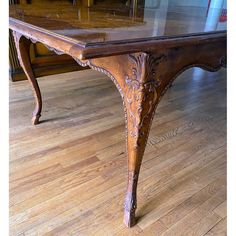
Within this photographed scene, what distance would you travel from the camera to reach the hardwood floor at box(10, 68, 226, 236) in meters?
0.94

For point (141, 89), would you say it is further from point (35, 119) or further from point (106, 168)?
point (35, 119)

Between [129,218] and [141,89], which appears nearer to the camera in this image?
[141,89]

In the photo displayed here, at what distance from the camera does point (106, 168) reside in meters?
1.21

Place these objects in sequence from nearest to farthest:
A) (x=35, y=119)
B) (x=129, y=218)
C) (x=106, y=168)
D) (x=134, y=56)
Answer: (x=134, y=56)
(x=129, y=218)
(x=106, y=168)
(x=35, y=119)

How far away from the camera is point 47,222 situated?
0.92m

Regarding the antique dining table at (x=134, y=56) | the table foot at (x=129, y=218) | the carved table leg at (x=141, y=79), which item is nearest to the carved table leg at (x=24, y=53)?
the antique dining table at (x=134, y=56)

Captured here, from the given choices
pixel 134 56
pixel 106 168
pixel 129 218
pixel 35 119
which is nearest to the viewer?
pixel 134 56

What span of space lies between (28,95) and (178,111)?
1.20 m

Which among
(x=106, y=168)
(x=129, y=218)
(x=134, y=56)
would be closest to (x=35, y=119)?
(x=106, y=168)

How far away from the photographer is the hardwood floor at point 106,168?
94cm

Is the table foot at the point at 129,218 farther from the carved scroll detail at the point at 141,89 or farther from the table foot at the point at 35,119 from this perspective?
the table foot at the point at 35,119

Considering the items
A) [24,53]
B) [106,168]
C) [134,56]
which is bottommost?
[106,168]

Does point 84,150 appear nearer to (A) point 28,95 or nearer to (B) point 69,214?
(B) point 69,214
